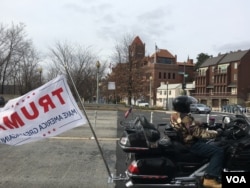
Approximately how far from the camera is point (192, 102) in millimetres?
6922

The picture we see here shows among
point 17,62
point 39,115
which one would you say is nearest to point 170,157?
point 39,115

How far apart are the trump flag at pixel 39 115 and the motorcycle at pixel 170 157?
3.15 ft

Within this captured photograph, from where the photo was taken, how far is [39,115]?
6.02 meters

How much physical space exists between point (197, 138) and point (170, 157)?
1.74 feet

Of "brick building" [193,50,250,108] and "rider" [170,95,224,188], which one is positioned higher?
"brick building" [193,50,250,108]

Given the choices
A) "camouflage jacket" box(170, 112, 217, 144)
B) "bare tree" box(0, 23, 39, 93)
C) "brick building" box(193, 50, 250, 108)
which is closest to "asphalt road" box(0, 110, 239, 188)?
"camouflage jacket" box(170, 112, 217, 144)

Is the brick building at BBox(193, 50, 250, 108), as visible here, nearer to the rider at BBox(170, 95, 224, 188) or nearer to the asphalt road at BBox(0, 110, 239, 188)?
the asphalt road at BBox(0, 110, 239, 188)

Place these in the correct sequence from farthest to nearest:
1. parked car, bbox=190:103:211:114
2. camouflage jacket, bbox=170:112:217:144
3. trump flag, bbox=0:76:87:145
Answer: parked car, bbox=190:103:211:114 < camouflage jacket, bbox=170:112:217:144 < trump flag, bbox=0:76:87:145

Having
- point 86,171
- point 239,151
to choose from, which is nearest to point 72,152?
point 86,171

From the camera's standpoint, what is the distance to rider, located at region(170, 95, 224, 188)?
6242 mm

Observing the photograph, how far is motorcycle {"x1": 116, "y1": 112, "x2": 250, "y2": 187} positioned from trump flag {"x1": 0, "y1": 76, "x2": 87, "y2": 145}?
96 centimetres

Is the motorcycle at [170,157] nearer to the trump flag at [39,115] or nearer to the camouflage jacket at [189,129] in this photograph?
the camouflage jacket at [189,129]

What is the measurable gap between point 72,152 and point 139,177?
15.7ft

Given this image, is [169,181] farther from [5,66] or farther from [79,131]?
[5,66]
